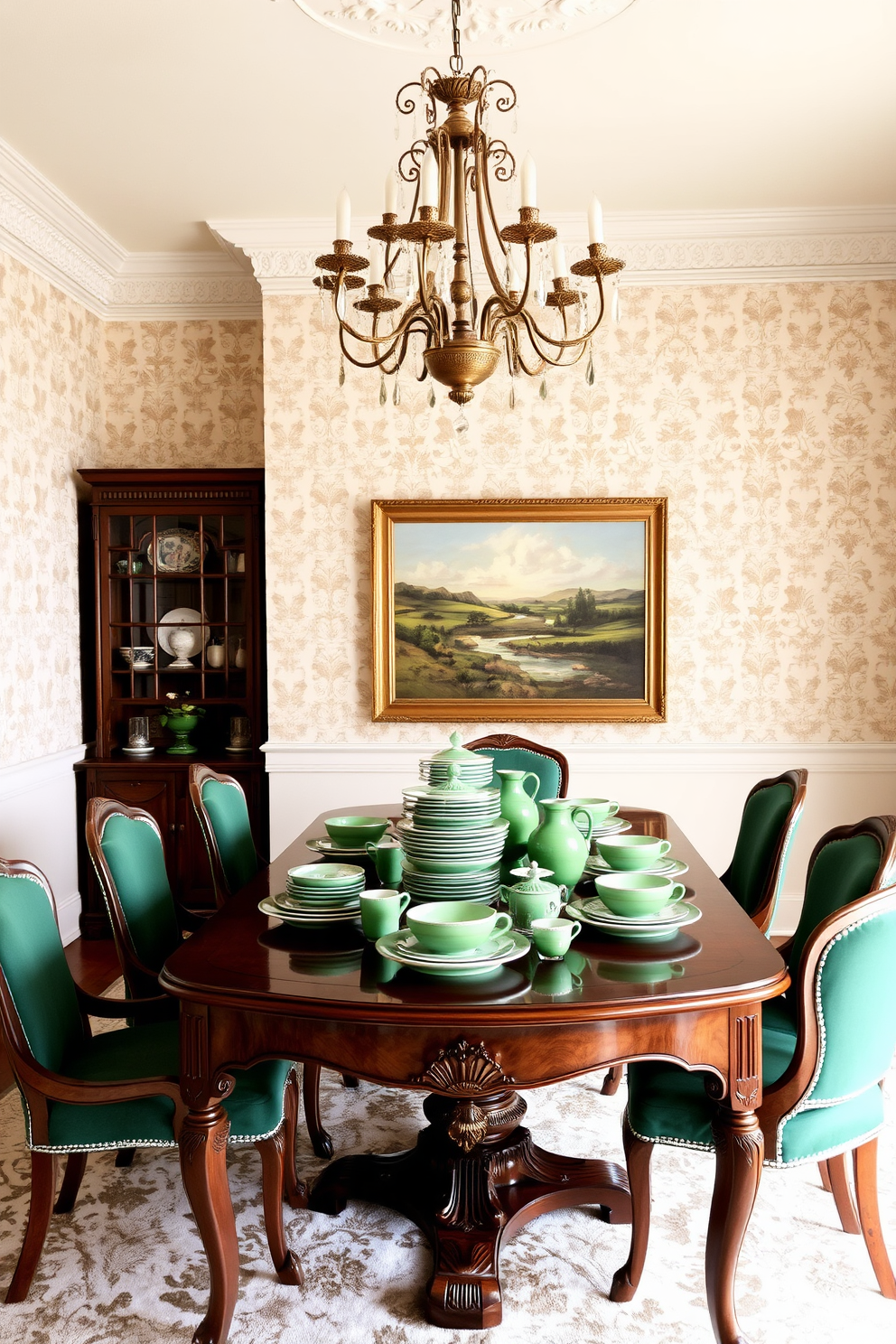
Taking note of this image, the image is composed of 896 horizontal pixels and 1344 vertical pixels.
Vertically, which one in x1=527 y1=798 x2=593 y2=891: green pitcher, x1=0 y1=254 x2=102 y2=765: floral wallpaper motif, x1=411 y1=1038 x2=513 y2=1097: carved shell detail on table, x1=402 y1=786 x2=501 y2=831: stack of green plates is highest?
x1=0 y1=254 x2=102 y2=765: floral wallpaper motif

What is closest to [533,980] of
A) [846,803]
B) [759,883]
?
[759,883]

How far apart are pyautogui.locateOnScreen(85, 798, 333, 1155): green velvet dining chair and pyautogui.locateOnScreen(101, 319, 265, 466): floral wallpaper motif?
2.93m

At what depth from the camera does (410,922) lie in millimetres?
1818

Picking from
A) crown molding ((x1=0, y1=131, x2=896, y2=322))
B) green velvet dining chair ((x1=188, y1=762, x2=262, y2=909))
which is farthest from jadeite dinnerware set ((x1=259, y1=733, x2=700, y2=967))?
crown molding ((x1=0, y1=131, x2=896, y2=322))

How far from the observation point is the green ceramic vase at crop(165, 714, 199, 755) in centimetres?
480

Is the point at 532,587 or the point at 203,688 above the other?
the point at 532,587

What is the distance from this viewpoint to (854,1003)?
191 cm

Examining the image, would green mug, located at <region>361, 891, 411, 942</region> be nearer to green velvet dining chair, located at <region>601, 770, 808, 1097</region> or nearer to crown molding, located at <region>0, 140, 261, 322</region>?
green velvet dining chair, located at <region>601, 770, 808, 1097</region>

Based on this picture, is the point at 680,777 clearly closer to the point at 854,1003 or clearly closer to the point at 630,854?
the point at 630,854

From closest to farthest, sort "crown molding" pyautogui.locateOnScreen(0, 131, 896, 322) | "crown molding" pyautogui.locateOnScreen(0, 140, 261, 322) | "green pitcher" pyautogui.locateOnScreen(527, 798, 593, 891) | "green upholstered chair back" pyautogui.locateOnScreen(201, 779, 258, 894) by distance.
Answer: "green pitcher" pyautogui.locateOnScreen(527, 798, 593, 891) → "green upholstered chair back" pyautogui.locateOnScreen(201, 779, 258, 894) → "crown molding" pyautogui.locateOnScreen(0, 140, 261, 322) → "crown molding" pyautogui.locateOnScreen(0, 131, 896, 322)

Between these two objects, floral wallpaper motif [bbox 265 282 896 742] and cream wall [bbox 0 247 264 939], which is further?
floral wallpaper motif [bbox 265 282 896 742]

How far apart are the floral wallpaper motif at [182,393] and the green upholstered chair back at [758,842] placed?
3237mm

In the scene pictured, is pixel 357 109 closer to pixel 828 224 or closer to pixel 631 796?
pixel 828 224

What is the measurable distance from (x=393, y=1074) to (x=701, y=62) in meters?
3.19
